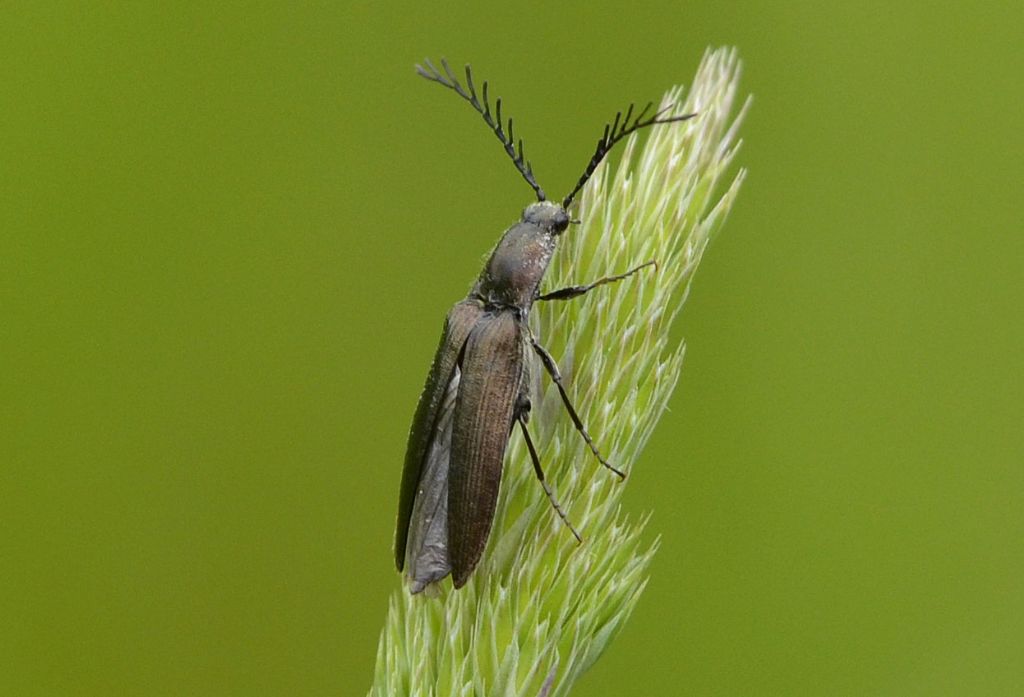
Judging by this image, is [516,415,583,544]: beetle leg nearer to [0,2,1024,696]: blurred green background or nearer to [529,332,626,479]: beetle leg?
[529,332,626,479]: beetle leg

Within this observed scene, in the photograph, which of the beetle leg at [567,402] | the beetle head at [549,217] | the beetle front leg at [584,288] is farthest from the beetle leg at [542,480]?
the beetle head at [549,217]

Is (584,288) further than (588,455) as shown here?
Yes

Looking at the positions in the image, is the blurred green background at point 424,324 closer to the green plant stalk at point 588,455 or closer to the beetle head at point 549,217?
the beetle head at point 549,217

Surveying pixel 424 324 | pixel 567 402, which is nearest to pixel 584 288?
pixel 567 402

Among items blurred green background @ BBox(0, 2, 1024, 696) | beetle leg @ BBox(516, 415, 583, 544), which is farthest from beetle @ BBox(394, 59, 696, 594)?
blurred green background @ BBox(0, 2, 1024, 696)

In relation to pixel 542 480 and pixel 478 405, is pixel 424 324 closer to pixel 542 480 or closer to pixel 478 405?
pixel 478 405
